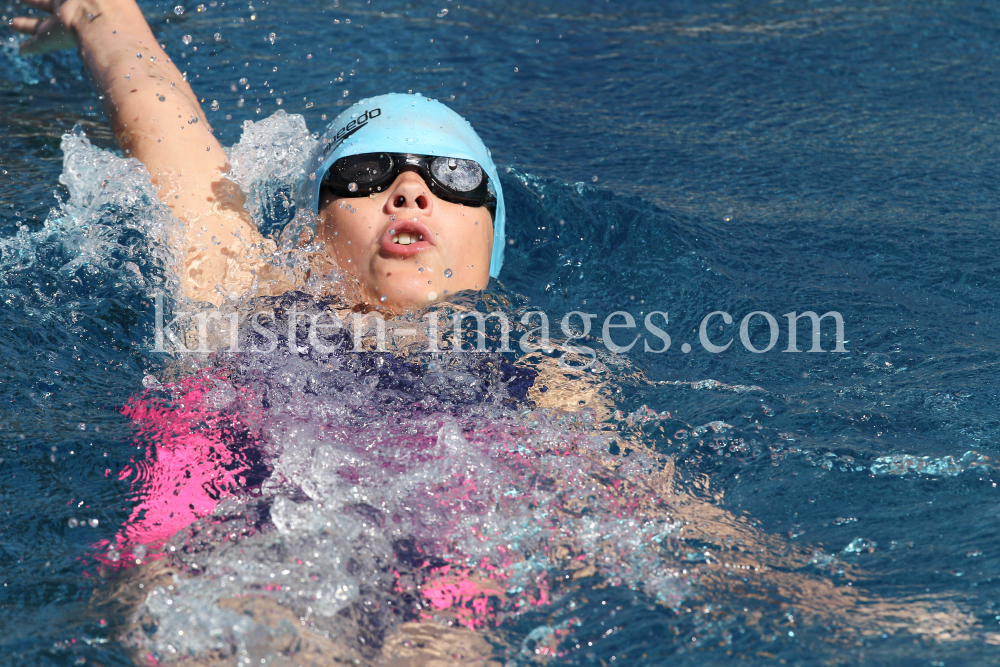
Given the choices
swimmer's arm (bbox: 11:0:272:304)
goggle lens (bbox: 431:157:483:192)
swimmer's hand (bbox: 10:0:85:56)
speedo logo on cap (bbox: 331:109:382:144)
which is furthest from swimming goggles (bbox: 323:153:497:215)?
swimmer's hand (bbox: 10:0:85:56)

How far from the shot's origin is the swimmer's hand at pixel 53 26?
341 centimetres

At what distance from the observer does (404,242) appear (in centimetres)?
276

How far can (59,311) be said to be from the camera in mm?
2920

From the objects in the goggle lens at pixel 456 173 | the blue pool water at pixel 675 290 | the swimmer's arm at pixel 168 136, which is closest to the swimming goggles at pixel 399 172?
the goggle lens at pixel 456 173

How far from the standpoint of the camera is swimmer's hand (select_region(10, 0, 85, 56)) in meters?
3.41

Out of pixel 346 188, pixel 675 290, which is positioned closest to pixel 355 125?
pixel 346 188

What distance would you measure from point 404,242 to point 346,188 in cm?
28

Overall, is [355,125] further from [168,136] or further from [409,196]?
[168,136]

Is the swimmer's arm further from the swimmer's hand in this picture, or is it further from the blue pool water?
the blue pool water

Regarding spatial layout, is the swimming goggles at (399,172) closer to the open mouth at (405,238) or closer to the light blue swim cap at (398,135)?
the light blue swim cap at (398,135)

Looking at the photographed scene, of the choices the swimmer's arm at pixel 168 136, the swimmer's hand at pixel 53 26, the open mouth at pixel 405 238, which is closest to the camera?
the open mouth at pixel 405 238

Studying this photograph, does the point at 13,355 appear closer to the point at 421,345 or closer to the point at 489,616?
the point at 421,345

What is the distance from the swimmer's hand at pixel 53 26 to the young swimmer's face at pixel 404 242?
1.37 m

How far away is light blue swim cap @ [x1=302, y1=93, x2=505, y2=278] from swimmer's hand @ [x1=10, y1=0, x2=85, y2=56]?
114 centimetres
